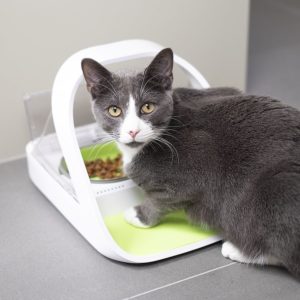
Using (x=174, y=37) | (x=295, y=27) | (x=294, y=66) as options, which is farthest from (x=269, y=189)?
(x=295, y=27)

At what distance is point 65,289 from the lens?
Result: 53.6 inches

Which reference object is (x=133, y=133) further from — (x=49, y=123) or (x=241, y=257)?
(x=49, y=123)

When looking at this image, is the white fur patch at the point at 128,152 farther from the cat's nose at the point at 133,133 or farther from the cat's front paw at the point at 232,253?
the cat's front paw at the point at 232,253

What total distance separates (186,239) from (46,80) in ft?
2.76

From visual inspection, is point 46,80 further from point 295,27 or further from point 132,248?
point 295,27

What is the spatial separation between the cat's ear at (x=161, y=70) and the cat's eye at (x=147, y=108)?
5cm

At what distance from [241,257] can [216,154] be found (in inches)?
11.5

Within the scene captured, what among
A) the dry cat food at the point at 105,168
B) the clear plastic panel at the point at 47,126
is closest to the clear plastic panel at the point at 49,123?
the clear plastic panel at the point at 47,126

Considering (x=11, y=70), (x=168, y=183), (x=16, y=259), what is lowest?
(x=16, y=259)

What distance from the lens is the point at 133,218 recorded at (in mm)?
1544

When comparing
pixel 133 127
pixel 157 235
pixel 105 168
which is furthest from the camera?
pixel 105 168

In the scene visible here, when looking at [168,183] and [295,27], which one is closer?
[168,183]

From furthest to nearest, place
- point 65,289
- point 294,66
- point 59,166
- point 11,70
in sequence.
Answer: point 294,66 < point 11,70 < point 59,166 < point 65,289

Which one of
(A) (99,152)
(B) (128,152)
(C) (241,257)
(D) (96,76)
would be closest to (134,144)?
(B) (128,152)
